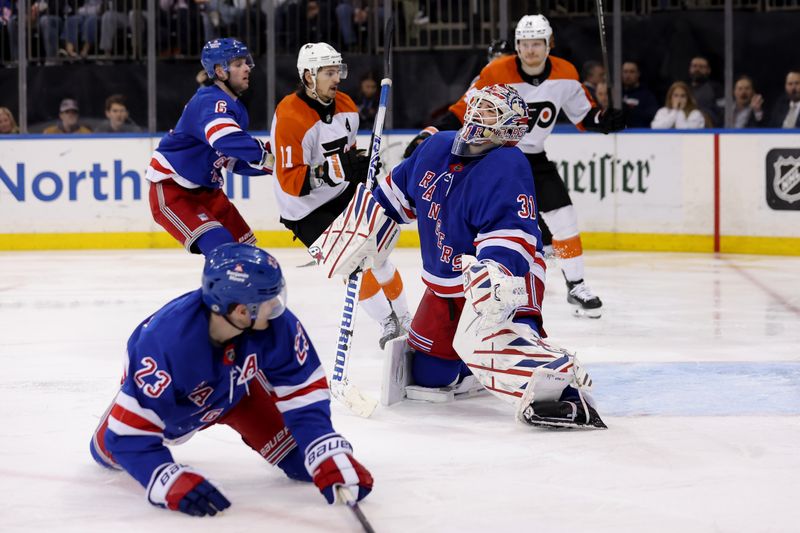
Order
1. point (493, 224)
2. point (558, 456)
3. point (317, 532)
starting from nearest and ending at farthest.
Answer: point (317, 532) < point (558, 456) < point (493, 224)

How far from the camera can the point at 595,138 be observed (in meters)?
8.53

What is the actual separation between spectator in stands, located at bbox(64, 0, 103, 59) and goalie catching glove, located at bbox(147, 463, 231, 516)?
22.8ft

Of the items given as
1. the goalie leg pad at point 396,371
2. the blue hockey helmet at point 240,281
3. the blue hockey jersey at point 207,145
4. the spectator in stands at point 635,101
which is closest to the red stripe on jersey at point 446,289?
the goalie leg pad at point 396,371

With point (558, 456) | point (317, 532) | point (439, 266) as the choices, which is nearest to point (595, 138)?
point (439, 266)

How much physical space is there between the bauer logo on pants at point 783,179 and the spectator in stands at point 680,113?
567 millimetres

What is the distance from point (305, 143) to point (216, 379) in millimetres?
2343

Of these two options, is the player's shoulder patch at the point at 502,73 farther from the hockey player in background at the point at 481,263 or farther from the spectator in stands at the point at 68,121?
the spectator in stands at the point at 68,121

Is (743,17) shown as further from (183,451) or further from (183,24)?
(183,451)

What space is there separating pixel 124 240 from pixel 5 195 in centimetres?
82

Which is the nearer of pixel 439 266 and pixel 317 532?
Result: pixel 317 532

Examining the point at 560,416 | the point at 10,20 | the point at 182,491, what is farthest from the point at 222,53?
the point at 10,20

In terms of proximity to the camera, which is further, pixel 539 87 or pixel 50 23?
pixel 50 23

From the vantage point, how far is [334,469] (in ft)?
9.50

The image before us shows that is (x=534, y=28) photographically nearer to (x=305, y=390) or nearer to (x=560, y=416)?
(x=560, y=416)
